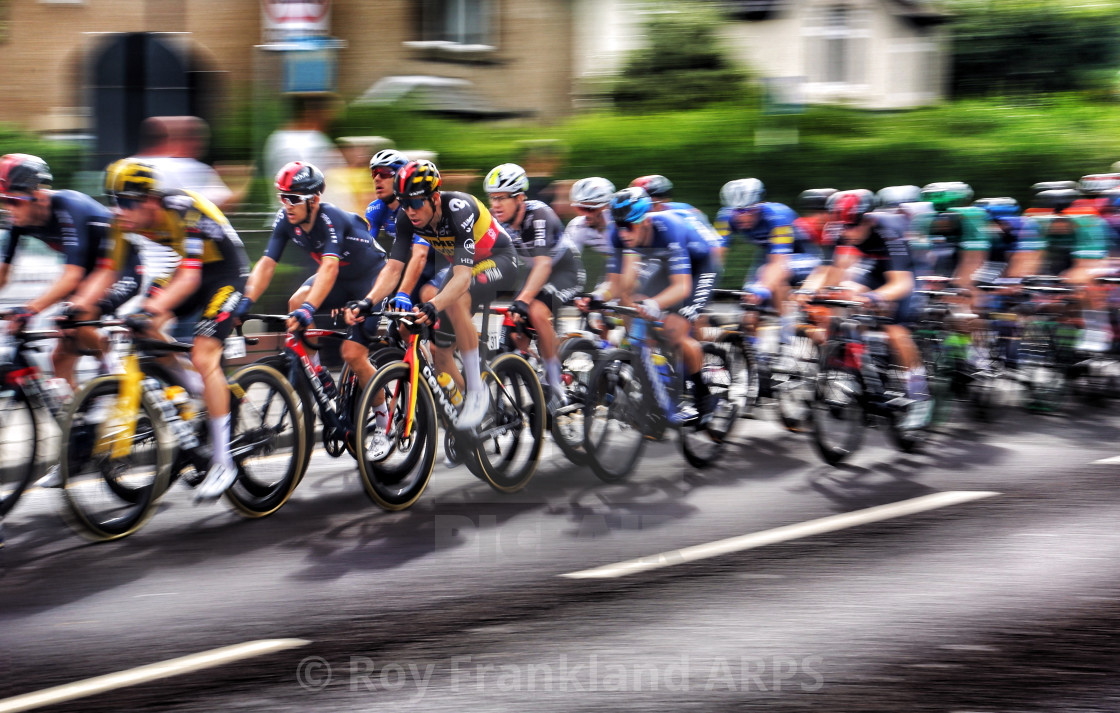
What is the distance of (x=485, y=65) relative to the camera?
2228cm

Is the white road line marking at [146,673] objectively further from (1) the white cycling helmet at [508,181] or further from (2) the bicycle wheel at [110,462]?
(1) the white cycling helmet at [508,181]

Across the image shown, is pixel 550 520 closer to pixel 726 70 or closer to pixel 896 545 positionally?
pixel 896 545

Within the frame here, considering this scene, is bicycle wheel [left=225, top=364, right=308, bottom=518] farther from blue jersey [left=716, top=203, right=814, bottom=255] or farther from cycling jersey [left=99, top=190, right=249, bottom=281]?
blue jersey [left=716, top=203, right=814, bottom=255]

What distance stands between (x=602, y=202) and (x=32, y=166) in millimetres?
3570

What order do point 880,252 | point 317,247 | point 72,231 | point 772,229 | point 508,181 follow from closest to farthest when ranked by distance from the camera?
point 72,231 < point 317,247 < point 508,181 < point 880,252 < point 772,229

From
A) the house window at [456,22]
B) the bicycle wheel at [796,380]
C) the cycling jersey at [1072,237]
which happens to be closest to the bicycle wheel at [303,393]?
the bicycle wheel at [796,380]

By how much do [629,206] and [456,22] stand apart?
1534 centimetres

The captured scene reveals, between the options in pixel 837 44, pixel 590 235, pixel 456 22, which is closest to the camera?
pixel 590 235

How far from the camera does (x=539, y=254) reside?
860 centimetres

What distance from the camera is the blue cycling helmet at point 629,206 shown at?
7.92 metres

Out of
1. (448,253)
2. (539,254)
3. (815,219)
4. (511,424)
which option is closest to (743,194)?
(815,219)

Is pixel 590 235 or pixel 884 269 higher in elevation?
pixel 590 235

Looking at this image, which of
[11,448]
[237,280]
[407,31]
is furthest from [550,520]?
[407,31]

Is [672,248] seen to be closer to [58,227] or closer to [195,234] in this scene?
[195,234]
